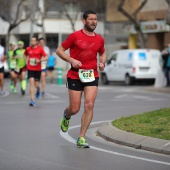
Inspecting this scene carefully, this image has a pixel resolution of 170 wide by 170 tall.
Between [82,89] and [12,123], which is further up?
[82,89]

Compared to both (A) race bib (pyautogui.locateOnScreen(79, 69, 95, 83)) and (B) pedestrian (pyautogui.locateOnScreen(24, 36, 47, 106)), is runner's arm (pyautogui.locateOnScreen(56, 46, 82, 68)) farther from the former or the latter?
(B) pedestrian (pyautogui.locateOnScreen(24, 36, 47, 106))

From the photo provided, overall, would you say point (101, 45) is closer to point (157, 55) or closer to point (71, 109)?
point (71, 109)

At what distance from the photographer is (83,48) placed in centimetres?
1109

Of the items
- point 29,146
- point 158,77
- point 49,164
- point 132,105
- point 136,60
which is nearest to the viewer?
point 49,164

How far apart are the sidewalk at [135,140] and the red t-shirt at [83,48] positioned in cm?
120

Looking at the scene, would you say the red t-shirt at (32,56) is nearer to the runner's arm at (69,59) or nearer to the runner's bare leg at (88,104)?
the runner's arm at (69,59)

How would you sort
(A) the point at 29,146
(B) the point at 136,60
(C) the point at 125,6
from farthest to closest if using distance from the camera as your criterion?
(C) the point at 125,6 → (B) the point at 136,60 → (A) the point at 29,146

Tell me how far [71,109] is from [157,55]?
23.2 meters

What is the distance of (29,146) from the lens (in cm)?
1112

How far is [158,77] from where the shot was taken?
103 feet

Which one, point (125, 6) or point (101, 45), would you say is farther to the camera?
point (125, 6)

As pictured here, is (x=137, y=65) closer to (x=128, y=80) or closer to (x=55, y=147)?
(x=128, y=80)

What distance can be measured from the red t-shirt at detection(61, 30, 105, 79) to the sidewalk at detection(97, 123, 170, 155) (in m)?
1.20

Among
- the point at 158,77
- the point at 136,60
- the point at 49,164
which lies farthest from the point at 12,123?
the point at 136,60
